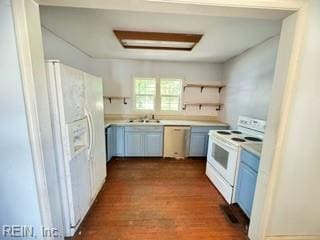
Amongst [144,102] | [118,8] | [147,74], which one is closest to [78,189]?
[118,8]

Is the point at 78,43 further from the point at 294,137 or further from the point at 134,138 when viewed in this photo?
the point at 294,137

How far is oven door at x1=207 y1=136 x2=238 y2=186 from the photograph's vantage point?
7.57ft

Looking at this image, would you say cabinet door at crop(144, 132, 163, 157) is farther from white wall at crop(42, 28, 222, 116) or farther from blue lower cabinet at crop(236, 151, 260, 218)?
blue lower cabinet at crop(236, 151, 260, 218)

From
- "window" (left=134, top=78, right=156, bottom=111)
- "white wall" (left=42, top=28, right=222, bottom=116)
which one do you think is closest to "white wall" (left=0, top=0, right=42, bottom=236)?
"white wall" (left=42, top=28, right=222, bottom=116)

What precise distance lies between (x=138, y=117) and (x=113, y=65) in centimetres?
138

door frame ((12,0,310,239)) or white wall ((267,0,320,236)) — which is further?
white wall ((267,0,320,236))

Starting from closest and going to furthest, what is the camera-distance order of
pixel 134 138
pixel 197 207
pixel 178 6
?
pixel 178 6
pixel 197 207
pixel 134 138

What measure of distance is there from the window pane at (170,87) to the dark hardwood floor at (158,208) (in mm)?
1915

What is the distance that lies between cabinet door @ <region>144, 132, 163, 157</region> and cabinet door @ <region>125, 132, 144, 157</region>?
0.11m

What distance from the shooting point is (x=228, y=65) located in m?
3.96

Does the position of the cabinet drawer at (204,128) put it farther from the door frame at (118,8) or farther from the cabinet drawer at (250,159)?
the door frame at (118,8)

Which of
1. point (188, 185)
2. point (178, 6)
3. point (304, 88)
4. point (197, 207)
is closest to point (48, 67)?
point (178, 6)

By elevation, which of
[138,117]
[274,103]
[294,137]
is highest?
[274,103]

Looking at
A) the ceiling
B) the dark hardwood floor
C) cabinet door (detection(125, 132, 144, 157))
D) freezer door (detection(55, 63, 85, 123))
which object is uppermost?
the ceiling
